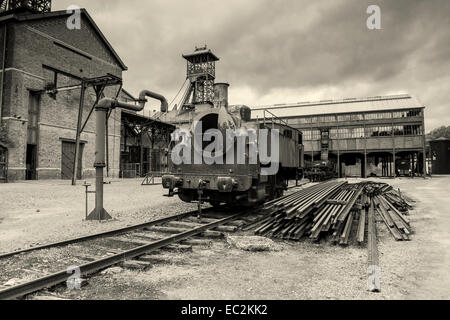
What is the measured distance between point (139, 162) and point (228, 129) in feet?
91.8

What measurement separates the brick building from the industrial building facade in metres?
20.4

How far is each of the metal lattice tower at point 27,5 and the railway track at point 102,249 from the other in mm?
25212

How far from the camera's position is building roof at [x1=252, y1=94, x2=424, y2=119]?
3791 centimetres

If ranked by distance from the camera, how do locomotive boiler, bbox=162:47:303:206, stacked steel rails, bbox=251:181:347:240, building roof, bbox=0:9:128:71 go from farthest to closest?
building roof, bbox=0:9:128:71 → locomotive boiler, bbox=162:47:303:206 → stacked steel rails, bbox=251:181:347:240

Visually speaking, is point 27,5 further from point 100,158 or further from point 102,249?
point 102,249

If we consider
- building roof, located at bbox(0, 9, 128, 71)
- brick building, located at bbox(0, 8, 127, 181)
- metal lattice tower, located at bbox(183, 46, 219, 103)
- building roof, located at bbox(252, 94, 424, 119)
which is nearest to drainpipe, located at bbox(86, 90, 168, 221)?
brick building, located at bbox(0, 8, 127, 181)

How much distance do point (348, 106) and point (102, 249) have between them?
40.4 meters

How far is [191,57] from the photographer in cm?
4534

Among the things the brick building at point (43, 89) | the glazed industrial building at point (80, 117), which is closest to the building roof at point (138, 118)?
the glazed industrial building at point (80, 117)

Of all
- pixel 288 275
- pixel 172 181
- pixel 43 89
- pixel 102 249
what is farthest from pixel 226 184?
pixel 43 89

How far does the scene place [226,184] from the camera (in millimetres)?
7480

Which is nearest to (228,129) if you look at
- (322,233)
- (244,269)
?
(322,233)

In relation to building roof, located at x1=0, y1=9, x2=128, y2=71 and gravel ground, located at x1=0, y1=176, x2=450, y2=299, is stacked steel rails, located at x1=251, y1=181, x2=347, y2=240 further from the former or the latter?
building roof, located at x1=0, y1=9, x2=128, y2=71
